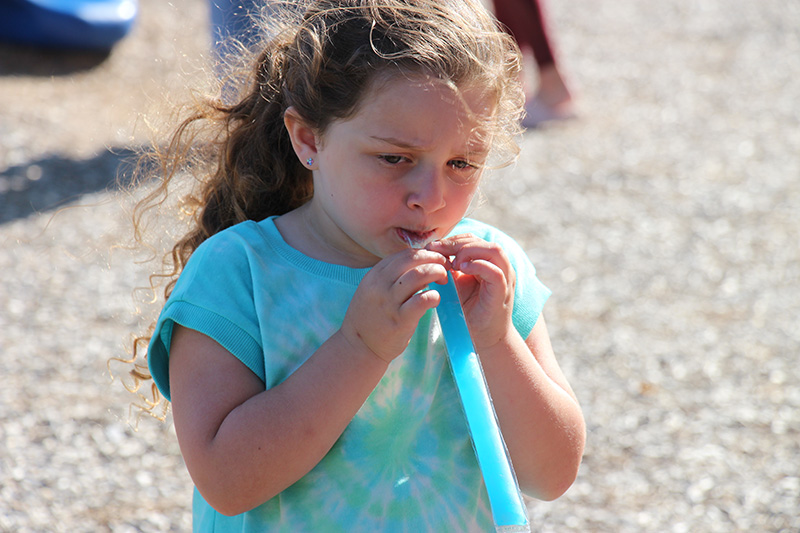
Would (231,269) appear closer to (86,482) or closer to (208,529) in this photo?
(208,529)

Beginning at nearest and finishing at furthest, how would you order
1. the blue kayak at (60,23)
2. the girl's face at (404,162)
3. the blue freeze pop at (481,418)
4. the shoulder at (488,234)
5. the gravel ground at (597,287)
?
the blue freeze pop at (481,418) → the girl's face at (404,162) → the shoulder at (488,234) → the gravel ground at (597,287) → the blue kayak at (60,23)

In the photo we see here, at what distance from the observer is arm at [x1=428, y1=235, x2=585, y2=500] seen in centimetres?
135

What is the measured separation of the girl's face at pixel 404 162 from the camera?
1.32m

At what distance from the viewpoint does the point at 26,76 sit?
6.29 metres

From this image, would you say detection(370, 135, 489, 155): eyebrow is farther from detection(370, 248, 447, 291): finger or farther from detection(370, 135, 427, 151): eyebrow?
detection(370, 248, 447, 291): finger

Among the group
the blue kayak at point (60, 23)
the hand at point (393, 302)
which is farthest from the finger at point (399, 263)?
the blue kayak at point (60, 23)

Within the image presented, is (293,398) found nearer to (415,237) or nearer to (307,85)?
(415,237)

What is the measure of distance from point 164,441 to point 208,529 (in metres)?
1.49

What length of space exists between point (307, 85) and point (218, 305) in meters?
0.40

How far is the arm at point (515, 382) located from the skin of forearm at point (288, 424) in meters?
0.19

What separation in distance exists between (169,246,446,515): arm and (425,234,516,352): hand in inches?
1.5

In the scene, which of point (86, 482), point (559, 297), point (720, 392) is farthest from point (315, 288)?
point (559, 297)

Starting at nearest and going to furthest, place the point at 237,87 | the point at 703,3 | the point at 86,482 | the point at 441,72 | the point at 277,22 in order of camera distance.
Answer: the point at 441,72 < the point at 277,22 < the point at 237,87 < the point at 86,482 < the point at 703,3

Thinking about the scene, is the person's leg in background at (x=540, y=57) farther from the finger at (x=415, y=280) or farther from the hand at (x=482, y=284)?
the finger at (x=415, y=280)
